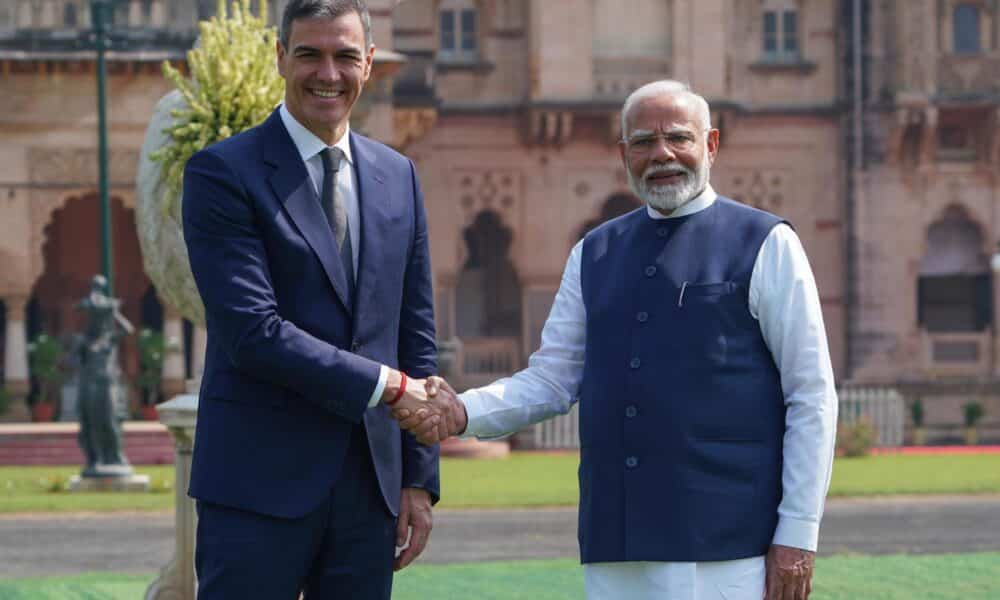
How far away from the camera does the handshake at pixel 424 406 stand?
481 centimetres

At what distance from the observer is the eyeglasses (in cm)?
493

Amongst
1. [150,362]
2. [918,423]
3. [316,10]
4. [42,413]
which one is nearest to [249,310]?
[316,10]

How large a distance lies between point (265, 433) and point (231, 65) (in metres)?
3.85

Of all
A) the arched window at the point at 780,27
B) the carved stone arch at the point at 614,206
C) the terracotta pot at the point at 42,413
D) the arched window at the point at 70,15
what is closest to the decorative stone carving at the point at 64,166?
the arched window at the point at 70,15

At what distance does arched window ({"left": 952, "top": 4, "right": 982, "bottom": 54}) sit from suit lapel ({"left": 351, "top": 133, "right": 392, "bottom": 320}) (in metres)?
29.6

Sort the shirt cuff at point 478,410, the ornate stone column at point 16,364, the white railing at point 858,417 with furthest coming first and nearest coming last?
the white railing at point 858,417 → the ornate stone column at point 16,364 → the shirt cuff at point 478,410

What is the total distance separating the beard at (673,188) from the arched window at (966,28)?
29338mm

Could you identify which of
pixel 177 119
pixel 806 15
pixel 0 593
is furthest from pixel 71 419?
pixel 177 119

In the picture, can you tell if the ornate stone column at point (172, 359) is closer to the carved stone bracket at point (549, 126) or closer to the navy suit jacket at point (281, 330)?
the carved stone bracket at point (549, 126)

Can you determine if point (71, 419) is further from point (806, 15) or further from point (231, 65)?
point (231, 65)

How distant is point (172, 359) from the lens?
27.8 m

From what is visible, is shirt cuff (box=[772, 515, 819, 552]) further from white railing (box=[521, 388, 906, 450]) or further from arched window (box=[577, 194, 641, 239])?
arched window (box=[577, 194, 641, 239])

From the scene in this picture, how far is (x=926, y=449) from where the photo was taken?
2864cm

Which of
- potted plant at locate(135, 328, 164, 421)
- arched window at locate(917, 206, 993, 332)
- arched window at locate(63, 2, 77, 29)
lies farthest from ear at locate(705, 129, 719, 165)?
arched window at locate(917, 206, 993, 332)
